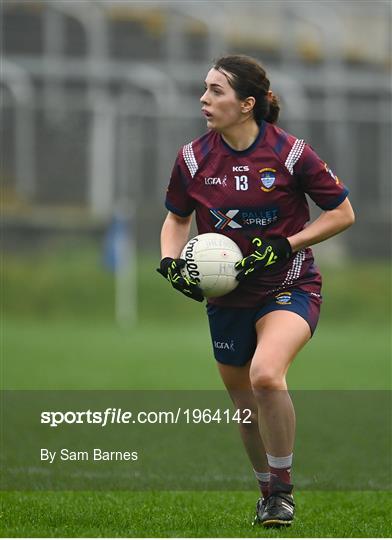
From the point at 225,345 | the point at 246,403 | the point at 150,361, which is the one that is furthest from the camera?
the point at 150,361

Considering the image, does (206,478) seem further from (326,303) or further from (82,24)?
(82,24)

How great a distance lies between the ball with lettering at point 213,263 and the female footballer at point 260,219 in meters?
0.04

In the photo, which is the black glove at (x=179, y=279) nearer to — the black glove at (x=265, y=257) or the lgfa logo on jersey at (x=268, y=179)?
the black glove at (x=265, y=257)

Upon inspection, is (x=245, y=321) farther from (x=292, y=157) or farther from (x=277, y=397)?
(x=292, y=157)

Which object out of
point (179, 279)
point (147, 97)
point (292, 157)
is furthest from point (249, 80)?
point (147, 97)

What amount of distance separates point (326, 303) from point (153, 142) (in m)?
4.15

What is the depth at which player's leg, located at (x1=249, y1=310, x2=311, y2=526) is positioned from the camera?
5445mm

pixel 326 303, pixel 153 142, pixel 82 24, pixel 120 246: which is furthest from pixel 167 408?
pixel 82 24

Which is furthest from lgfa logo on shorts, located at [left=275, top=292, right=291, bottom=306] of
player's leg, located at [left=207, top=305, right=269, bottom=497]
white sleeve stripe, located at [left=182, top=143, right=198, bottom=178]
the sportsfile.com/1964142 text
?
the sportsfile.com/1964142 text

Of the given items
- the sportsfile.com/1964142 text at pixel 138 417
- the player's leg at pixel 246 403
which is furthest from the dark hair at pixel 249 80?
the sportsfile.com/1964142 text at pixel 138 417

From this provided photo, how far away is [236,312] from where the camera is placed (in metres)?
5.79

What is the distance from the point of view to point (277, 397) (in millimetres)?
5473

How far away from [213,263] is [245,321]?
1.16 feet

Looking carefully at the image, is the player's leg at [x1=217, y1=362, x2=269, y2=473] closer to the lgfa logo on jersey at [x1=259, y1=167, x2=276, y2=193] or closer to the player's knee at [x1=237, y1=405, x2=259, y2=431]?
the player's knee at [x1=237, y1=405, x2=259, y2=431]
